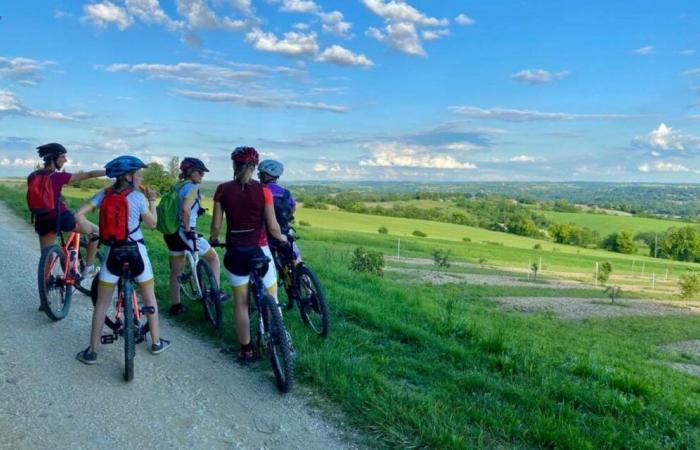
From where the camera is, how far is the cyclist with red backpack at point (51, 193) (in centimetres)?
642

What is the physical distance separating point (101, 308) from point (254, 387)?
164 cm

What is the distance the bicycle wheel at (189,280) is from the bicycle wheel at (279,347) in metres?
2.37

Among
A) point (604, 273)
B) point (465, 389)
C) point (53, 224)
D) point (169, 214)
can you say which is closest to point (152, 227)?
point (169, 214)

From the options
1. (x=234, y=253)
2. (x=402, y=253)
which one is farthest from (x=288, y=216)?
(x=402, y=253)

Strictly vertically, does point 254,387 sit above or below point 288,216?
below

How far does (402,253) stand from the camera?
196 ft

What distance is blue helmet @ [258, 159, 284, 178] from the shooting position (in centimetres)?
641

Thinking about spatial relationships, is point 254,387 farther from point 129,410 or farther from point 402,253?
point 402,253

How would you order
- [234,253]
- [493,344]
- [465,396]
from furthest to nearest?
1. [493,344]
2. [234,253]
3. [465,396]

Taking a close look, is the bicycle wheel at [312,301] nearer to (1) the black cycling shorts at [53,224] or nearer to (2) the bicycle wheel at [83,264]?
(2) the bicycle wheel at [83,264]

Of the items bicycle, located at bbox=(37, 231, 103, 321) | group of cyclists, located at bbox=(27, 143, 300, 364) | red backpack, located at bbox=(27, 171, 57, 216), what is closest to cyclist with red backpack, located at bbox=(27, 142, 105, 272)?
red backpack, located at bbox=(27, 171, 57, 216)

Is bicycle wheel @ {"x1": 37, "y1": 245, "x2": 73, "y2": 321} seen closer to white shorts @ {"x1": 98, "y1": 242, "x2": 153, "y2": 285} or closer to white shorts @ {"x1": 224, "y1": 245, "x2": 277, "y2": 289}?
white shorts @ {"x1": 98, "y1": 242, "x2": 153, "y2": 285}

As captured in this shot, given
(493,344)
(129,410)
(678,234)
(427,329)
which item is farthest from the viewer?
(678,234)

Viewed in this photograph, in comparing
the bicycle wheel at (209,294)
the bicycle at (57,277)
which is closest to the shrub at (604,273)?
the bicycle wheel at (209,294)
